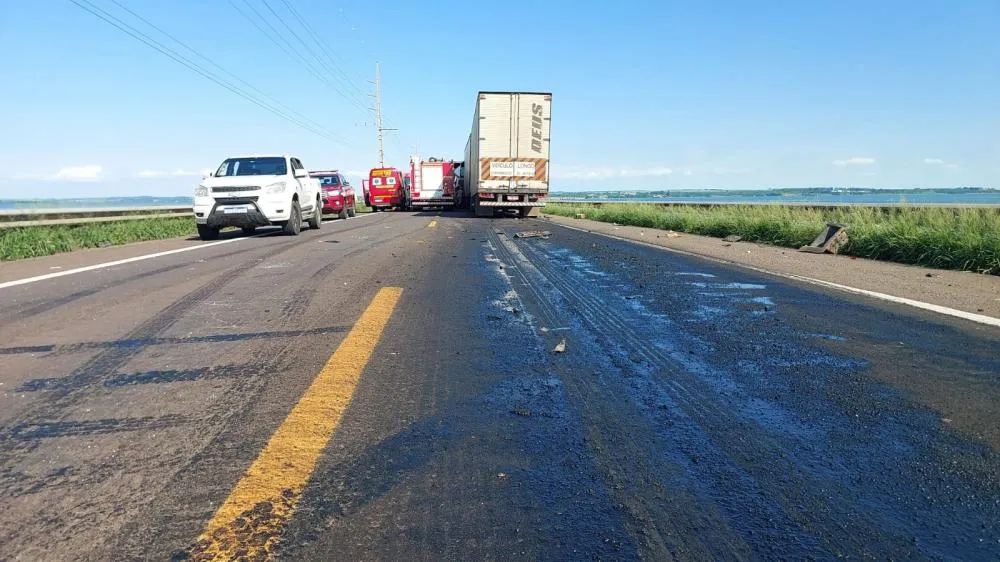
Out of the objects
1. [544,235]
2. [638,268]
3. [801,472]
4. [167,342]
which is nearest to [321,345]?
[167,342]

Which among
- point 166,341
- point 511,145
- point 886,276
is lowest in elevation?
point 886,276

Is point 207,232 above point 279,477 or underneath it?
underneath

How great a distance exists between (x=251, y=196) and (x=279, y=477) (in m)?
11.5

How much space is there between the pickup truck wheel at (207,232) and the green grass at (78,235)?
1.42m

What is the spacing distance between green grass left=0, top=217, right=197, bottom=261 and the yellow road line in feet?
30.2

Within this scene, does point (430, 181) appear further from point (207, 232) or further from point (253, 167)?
point (207, 232)

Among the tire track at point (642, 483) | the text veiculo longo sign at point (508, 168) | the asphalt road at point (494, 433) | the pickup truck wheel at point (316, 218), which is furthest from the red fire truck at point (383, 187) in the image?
the tire track at point (642, 483)

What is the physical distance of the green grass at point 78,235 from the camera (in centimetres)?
971

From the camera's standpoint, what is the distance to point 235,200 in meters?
12.2

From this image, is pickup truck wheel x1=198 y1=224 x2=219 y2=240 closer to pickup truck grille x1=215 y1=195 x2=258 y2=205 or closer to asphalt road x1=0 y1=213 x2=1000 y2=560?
pickup truck grille x1=215 y1=195 x2=258 y2=205

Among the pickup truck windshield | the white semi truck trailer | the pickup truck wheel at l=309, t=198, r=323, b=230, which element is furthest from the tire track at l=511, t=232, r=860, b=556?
the white semi truck trailer

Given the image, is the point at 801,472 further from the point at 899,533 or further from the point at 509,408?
the point at 509,408

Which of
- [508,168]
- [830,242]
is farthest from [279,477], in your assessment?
[508,168]

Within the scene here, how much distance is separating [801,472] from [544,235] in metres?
11.7
